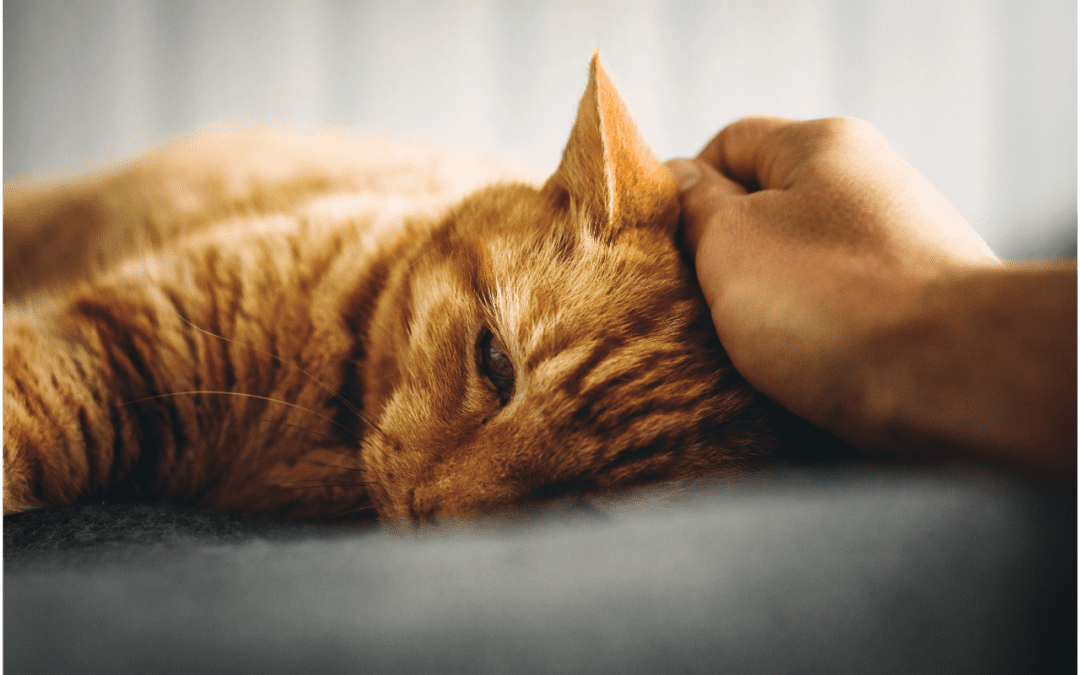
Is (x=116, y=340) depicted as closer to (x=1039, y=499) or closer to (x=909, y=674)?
(x=909, y=674)

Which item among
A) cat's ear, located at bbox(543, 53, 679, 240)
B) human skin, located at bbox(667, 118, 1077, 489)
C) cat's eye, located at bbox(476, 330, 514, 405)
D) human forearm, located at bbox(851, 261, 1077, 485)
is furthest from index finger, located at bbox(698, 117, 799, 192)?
cat's eye, located at bbox(476, 330, 514, 405)

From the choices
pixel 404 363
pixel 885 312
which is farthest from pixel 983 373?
pixel 404 363

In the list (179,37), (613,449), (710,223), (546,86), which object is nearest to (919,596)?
(613,449)

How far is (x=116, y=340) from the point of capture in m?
1.12

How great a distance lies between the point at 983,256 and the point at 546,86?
2.72 meters

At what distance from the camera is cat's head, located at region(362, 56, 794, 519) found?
2.86 feet

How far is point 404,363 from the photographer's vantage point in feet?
3.64

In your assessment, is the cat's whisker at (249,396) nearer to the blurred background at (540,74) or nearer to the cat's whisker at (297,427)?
the cat's whisker at (297,427)

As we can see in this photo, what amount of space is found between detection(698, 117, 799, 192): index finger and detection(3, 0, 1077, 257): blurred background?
4.85 feet

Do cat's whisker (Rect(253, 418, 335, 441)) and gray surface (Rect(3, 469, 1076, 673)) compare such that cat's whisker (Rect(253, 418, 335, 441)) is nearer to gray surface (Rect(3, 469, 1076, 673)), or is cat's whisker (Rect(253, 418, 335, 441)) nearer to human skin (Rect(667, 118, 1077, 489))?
gray surface (Rect(3, 469, 1076, 673))

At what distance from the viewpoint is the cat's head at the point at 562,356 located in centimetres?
87

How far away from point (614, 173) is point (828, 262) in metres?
0.44

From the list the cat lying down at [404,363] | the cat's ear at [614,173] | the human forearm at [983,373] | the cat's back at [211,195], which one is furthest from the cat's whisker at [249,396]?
the human forearm at [983,373]

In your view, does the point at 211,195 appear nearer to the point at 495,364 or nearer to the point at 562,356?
the point at 495,364
